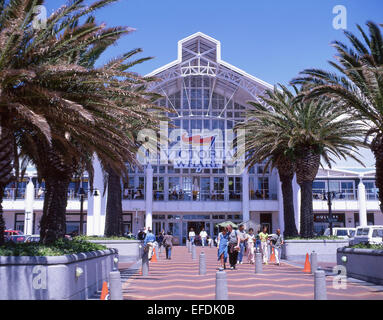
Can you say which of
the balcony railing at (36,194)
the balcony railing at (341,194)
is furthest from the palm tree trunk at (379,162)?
the balcony railing at (36,194)

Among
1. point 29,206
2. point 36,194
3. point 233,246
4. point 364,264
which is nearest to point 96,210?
point 29,206

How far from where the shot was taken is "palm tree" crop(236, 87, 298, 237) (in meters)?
22.4

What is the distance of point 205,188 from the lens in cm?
4734

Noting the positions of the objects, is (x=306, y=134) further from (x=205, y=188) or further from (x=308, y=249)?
(x=205, y=188)

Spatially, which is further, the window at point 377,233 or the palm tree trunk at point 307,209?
the window at point 377,233

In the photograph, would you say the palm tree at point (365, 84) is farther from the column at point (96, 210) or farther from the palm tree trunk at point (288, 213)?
the column at point (96, 210)

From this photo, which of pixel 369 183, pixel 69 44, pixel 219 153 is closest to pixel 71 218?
pixel 219 153

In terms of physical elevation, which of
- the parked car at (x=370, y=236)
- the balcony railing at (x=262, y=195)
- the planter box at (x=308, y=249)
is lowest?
the planter box at (x=308, y=249)

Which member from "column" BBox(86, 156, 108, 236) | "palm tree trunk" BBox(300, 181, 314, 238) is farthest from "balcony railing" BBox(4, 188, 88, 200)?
"palm tree trunk" BBox(300, 181, 314, 238)

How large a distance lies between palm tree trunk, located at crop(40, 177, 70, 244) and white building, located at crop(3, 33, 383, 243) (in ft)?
99.8

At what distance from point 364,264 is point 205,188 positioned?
34248mm

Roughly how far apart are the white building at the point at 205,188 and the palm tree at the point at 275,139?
1935cm

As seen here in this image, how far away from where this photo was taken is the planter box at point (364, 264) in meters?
12.3

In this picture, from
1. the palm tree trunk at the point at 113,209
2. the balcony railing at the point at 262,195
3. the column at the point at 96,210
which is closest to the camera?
the palm tree trunk at the point at 113,209
